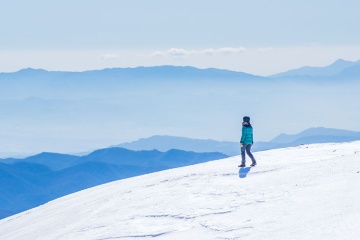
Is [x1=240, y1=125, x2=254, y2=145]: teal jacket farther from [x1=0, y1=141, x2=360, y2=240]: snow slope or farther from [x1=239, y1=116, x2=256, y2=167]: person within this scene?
[x1=0, y1=141, x2=360, y2=240]: snow slope

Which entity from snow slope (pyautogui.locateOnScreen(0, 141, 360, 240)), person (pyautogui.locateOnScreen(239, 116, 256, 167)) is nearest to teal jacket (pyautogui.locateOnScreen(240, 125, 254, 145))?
person (pyautogui.locateOnScreen(239, 116, 256, 167))

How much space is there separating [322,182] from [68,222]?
6856 mm

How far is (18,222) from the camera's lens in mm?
21891

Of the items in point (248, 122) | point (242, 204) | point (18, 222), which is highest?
point (248, 122)

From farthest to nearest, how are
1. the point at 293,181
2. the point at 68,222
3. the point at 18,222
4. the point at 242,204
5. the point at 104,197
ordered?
the point at 18,222 < the point at 104,197 < the point at 68,222 < the point at 293,181 < the point at 242,204

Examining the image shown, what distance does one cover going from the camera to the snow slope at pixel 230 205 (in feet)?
41.5

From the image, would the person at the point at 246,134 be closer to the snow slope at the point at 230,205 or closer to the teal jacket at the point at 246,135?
the teal jacket at the point at 246,135

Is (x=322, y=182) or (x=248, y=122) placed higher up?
(x=248, y=122)

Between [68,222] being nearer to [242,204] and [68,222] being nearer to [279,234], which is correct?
[242,204]

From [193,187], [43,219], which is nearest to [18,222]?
[43,219]

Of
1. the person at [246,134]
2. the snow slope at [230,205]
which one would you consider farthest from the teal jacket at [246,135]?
the snow slope at [230,205]

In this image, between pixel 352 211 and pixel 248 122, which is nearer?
pixel 352 211

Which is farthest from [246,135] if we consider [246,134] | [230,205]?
[230,205]

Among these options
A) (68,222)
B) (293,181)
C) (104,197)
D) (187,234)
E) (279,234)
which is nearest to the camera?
(279,234)
